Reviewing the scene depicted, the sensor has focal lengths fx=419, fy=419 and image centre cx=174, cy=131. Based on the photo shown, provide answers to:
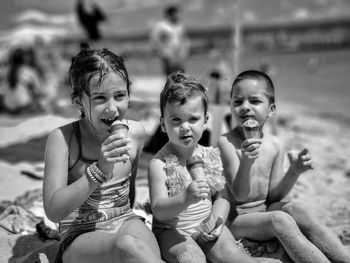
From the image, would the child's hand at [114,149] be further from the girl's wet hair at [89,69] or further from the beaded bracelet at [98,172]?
the girl's wet hair at [89,69]

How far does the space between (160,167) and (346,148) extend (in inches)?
221

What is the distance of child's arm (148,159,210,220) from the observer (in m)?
2.18

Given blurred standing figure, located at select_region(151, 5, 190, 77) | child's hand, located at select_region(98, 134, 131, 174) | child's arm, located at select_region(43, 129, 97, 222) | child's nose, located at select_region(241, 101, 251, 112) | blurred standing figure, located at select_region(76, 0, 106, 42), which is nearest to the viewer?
child's hand, located at select_region(98, 134, 131, 174)

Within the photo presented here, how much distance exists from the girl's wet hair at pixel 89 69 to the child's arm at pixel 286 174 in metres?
1.25

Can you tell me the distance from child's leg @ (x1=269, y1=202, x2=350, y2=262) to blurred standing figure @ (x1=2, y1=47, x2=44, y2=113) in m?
8.41

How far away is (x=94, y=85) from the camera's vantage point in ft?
7.75

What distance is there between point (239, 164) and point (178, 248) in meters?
0.79

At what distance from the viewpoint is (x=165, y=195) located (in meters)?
2.46

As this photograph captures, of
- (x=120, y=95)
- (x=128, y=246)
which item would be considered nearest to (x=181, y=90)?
(x=120, y=95)

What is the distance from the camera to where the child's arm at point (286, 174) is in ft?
9.23

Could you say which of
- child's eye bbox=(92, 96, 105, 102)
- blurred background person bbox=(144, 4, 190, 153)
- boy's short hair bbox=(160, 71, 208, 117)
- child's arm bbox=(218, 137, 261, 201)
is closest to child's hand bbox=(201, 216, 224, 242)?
child's arm bbox=(218, 137, 261, 201)

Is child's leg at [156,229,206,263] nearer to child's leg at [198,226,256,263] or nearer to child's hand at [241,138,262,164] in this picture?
child's leg at [198,226,256,263]

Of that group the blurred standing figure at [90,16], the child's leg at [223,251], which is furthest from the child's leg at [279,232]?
the blurred standing figure at [90,16]

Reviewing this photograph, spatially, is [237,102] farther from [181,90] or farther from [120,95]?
[120,95]
